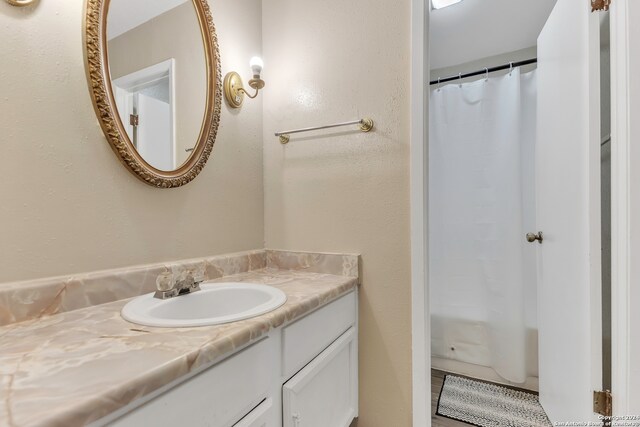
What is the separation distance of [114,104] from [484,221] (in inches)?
79.9

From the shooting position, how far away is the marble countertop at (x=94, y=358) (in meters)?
0.41

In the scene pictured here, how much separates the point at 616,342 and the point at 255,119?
1630 mm

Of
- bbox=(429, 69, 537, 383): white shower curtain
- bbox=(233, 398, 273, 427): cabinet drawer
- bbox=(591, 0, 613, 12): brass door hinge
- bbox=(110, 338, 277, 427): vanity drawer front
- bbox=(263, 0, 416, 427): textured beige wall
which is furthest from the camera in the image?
bbox=(429, 69, 537, 383): white shower curtain

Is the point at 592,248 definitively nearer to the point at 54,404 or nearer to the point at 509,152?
the point at 509,152

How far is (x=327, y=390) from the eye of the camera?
1055mm

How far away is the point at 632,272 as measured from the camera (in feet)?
2.88

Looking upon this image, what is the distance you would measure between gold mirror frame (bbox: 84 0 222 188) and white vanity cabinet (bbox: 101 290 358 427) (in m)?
0.69

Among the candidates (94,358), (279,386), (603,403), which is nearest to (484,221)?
(603,403)

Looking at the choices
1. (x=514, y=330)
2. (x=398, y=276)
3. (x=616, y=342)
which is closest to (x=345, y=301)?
(x=398, y=276)

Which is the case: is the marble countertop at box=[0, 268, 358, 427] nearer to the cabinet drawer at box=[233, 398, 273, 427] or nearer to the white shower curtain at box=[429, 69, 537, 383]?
the cabinet drawer at box=[233, 398, 273, 427]

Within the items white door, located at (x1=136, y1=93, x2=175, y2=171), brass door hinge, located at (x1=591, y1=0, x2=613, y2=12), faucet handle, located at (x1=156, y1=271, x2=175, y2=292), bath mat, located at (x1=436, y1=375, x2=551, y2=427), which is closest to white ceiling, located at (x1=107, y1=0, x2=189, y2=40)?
white door, located at (x1=136, y1=93, x2=175, y2=171)

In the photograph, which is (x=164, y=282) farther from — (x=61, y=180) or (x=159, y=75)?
(x=159, y=75)

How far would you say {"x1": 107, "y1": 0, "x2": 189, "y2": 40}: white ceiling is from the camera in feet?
3.09

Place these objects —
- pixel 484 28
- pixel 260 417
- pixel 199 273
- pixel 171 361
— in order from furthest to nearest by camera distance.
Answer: pixel 484 28, pixel 199 273, pixel 260 417, pixel 171 361
